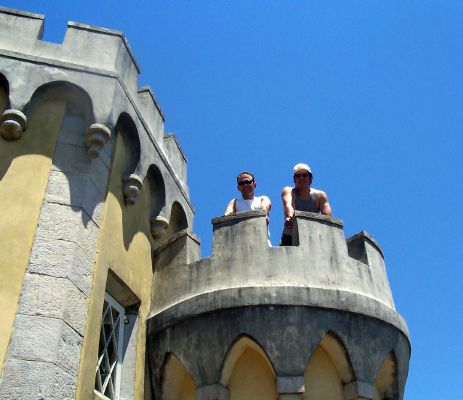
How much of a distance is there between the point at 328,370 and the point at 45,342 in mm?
3183

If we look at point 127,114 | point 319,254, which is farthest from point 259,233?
point 127,114

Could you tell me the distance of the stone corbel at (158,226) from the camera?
7.93 meters

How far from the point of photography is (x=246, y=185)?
8266mm

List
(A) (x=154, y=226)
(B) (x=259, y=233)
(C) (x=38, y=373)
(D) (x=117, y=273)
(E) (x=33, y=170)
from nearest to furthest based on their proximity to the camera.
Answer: (C) (x=38, y=373), (E) (x=33, y=170), (D) (x=117, y=273), (B) (x=259, y=233), (A) (x=154, y=226)

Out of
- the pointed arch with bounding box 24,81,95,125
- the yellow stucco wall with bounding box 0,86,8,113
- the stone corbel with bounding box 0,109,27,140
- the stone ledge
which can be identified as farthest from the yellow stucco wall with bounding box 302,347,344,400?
the yellow stucco wall with bounding box 0,86,8,113

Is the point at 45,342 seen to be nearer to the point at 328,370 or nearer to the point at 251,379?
the point at 251,379

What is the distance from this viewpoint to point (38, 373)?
5090mm

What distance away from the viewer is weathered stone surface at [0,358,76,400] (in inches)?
195

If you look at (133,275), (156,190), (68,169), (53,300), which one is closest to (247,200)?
(156,190)

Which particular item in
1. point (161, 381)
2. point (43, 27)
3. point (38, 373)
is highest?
point (43, 27)

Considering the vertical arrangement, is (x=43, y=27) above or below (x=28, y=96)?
above

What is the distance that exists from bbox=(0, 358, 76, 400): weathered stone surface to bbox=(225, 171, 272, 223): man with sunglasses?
3.43m

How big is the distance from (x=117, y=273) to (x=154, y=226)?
1.40 m

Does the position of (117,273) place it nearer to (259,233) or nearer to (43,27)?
(259,233)
